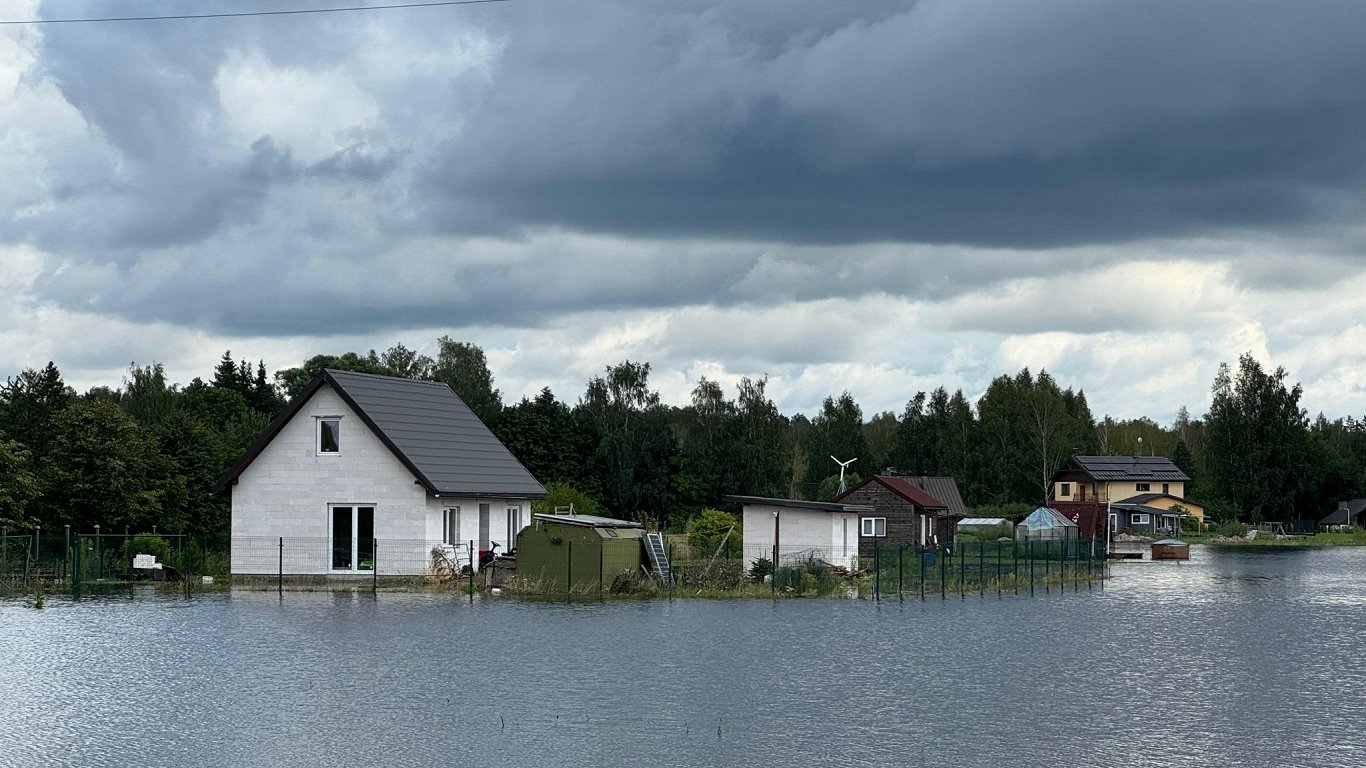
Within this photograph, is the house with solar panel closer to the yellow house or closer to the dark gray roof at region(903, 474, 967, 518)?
the yellow house

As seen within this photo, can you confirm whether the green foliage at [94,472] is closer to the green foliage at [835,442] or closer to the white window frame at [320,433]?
the white window frame at [320,433]

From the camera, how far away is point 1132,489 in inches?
5620

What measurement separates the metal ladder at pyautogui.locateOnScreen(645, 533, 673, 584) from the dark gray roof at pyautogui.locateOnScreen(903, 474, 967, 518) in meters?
51.4

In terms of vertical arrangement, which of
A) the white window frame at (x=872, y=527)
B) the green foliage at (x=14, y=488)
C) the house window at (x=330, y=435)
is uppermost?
the house window at (x=330, y=435)

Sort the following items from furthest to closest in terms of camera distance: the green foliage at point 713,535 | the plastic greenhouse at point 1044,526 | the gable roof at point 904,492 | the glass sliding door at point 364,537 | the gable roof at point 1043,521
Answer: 1. the gable roof at point 1043,521
2. the plastic greenhouse at point 1044,526
3. the gable roof at point 904,492
4. the green foliage at point 713,535
5. the glass sliding door at point 364,537

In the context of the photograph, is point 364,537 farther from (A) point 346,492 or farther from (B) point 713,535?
(B) point 713,535

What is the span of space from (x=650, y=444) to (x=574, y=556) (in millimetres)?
64509

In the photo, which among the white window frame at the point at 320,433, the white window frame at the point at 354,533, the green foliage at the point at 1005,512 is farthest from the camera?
the green foliage at the point at 1005,512

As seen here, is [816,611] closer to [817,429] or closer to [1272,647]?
[1272,647]

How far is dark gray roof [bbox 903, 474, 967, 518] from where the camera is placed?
319 ft

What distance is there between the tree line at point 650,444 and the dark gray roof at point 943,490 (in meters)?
5.00

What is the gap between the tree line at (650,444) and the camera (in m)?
59.7

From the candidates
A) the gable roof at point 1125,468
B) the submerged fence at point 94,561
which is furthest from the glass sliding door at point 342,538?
the gable roof at point 1125,468

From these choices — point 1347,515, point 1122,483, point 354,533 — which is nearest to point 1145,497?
point 1122,483
